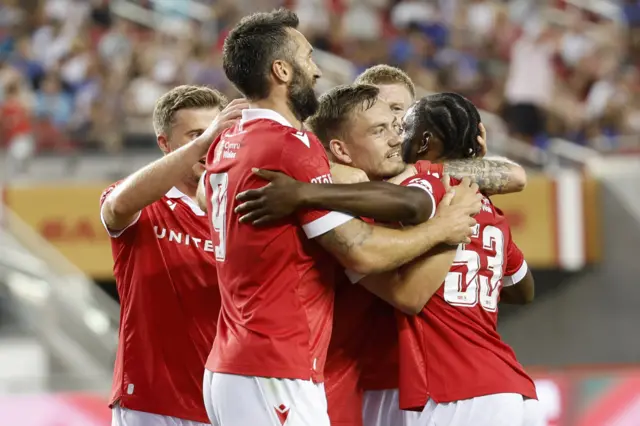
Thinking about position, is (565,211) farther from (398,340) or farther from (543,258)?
(398,340)

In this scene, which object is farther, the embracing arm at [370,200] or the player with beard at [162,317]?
the player with beard at [162,317]

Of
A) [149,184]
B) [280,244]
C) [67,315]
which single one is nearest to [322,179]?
[280,244]

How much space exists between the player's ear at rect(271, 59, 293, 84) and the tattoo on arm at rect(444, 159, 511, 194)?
74 centimetres

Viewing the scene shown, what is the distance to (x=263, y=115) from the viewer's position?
4348mm

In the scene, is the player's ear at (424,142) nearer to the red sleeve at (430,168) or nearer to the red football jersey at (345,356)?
the red sleeve at (430,168)

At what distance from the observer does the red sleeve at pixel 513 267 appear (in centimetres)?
496

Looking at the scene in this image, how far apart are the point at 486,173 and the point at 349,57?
10.8m

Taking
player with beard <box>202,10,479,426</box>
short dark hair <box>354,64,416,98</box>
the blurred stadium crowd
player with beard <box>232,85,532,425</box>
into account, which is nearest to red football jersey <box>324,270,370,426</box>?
player with beard <box>232,85,532,425</box>

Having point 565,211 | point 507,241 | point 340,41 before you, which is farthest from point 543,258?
point 507,241

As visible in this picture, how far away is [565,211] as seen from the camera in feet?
44.1

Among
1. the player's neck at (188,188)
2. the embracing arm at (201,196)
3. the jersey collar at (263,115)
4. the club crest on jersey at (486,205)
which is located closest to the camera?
the jersey collar at (263,115)

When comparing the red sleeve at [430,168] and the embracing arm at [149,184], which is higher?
the red sleeve at [430,168]

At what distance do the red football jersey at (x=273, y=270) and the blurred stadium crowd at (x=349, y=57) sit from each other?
916 cm

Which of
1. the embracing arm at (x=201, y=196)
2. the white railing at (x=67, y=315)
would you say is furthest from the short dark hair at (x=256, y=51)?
the white railing at (x=67, y=315)
